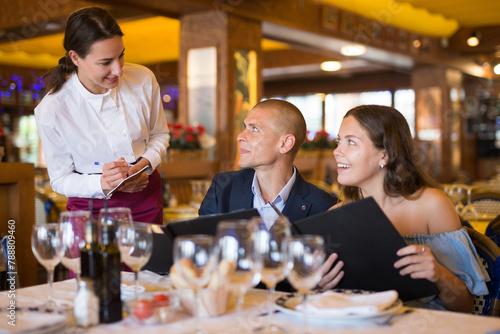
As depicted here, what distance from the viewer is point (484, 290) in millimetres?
1766

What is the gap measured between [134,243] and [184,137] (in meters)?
4.46

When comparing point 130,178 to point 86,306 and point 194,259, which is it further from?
point 194,259

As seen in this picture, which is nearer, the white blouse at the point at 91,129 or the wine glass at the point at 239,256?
the wine glass at the point at 239,256

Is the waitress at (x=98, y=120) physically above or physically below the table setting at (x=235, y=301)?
above

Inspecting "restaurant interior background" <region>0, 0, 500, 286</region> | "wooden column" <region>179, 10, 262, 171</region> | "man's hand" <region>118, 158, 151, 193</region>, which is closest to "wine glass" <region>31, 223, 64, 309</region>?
"man's hand" <region>118, 158, 151, 193</region>

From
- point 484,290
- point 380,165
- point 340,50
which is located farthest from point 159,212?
point 340,50

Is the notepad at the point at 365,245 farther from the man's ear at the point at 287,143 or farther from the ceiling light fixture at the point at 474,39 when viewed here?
the ceiling light fixture at the point at 474,39

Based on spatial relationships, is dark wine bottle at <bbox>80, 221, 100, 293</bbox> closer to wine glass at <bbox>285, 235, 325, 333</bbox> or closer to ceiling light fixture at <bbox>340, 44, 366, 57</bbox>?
wine glass at <bbox>285, 235, 325, 333</bbox>

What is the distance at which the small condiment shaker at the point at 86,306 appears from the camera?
125cm

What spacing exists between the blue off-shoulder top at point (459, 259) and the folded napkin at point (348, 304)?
0.46m

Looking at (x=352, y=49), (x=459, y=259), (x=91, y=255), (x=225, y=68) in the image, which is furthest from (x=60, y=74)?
(x=352, y=49)

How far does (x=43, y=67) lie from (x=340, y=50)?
691 centimetres

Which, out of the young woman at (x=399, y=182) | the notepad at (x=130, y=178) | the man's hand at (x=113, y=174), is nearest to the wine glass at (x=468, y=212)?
the young woman at (x=399, y=182)

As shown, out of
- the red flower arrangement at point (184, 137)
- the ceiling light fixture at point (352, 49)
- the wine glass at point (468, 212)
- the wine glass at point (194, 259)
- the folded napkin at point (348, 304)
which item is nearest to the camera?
the wine glass at point (194, 259)
